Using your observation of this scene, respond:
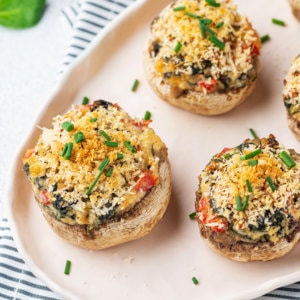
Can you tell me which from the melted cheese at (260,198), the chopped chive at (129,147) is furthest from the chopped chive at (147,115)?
the melted cheese at (260,198)

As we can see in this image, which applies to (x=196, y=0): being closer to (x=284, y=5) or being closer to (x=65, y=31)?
(x=284, y=5)

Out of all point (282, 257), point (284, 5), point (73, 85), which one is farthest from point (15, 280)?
point (284, 5)

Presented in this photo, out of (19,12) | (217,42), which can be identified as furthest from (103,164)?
(19,12)

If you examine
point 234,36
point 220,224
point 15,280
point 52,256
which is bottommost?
point 15,280

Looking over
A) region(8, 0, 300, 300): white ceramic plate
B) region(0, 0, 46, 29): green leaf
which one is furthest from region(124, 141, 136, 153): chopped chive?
region(0, 0, 46, 29): green leaf

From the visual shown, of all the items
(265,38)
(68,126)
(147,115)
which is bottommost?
(147,115)

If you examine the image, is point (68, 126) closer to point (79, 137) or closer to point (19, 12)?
point (79, 137)
